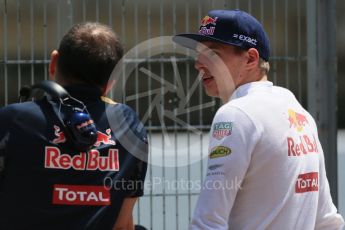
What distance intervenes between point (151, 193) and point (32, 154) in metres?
2.76

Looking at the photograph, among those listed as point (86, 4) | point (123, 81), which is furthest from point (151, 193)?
point (86, 4)

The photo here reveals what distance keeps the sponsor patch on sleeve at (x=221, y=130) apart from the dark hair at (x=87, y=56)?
0.45 m

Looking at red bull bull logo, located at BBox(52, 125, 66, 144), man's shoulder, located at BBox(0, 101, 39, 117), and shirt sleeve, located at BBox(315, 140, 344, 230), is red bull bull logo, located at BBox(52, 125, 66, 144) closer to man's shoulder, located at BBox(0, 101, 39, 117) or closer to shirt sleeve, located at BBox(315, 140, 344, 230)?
man's shoulder, located at BBox(0, 101, 39, 117)

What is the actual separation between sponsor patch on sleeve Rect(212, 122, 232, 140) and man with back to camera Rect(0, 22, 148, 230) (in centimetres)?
30

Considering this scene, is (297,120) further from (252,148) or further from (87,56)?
(87,56)

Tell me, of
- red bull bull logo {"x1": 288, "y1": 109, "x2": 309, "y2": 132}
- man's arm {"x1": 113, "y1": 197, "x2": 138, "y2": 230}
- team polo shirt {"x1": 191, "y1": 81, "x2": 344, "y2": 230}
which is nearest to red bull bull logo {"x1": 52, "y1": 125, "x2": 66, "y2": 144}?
man's arm {"x1": 113, "y1": 197, "x2": 138, "y2": 230}

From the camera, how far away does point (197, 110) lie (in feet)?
17.0

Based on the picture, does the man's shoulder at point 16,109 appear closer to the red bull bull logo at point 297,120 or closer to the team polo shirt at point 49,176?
the team polo shirt at point 49,176

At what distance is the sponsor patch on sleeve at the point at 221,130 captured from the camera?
98.3 inches

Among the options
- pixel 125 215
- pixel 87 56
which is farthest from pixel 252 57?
pixel 125 215

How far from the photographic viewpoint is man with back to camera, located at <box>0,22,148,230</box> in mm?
2467

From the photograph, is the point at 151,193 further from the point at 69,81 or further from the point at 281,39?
the point at 69,81

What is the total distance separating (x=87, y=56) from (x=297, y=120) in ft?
2.67

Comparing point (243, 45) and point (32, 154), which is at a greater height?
point (243, 45)
